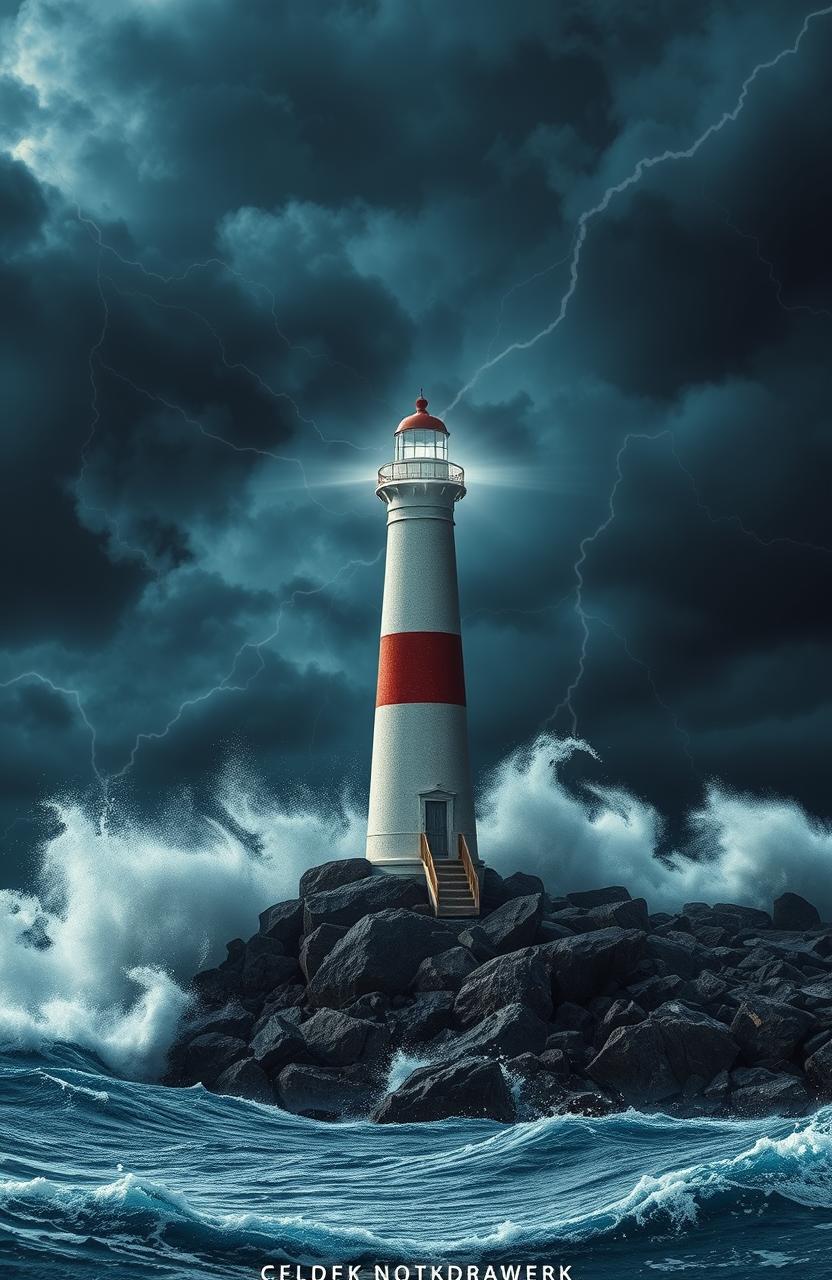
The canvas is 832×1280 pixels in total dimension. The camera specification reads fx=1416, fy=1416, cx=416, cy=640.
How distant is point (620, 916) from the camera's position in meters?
23.5

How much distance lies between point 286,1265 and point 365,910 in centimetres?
1402

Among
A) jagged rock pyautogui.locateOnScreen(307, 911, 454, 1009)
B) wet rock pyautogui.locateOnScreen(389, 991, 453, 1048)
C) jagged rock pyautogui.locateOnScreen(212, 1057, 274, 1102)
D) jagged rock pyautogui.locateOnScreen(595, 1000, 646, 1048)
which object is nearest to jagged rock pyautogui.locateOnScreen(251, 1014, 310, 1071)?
jagged rock pyautogui.locateOnScreen(212, 1057, 274, 1102)

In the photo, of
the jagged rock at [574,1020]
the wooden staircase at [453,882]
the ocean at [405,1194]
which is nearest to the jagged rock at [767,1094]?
the ocean at [405,1194]

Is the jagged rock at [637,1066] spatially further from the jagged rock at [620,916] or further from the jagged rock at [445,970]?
the jagged rock at [620,916]

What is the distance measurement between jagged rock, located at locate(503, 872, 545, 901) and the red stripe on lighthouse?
3401 millimetres

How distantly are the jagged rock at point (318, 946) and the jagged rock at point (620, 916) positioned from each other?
4190 mm

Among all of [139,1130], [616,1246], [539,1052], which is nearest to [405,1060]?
[539,1052]

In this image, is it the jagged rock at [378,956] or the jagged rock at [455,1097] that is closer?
the jagged rock at [455,1097]

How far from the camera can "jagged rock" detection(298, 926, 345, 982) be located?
22469 millimetres

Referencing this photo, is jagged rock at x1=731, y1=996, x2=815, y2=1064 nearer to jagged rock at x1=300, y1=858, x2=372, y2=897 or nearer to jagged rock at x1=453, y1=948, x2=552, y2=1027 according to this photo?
jagged rock at x1=453, y1=948, x2=552, y2=1027

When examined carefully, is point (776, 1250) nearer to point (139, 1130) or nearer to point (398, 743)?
point (139, 1130)

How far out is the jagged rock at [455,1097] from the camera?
15.2 metres

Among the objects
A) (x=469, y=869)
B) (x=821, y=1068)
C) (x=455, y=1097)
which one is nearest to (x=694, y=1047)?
(x=821, y=1068)

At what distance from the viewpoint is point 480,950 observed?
70.2ft
